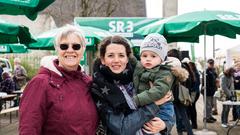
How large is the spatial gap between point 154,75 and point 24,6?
7.64 ft

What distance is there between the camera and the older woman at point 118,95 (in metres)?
2.70

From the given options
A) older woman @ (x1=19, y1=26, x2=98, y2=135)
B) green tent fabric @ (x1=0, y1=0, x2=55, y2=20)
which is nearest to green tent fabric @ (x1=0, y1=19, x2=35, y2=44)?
green tent fabric @ (x1=0, y1=0, x2=55, y2=20)

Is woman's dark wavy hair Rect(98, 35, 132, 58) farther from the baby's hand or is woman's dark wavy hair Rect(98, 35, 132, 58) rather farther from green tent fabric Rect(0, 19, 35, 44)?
green tent fabric Rect(0, 19, 35, 44)

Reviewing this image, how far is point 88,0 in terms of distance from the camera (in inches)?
885

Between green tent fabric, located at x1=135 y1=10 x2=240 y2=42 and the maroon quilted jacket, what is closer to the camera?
the maroon quilted jacket

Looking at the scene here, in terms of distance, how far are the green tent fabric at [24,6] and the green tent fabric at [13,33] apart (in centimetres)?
168

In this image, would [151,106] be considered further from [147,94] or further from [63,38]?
[63,38]

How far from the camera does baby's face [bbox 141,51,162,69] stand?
9.65 ft

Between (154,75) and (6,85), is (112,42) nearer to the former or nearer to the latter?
(154,75)

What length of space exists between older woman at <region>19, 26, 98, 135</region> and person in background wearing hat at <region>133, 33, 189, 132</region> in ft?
1.19

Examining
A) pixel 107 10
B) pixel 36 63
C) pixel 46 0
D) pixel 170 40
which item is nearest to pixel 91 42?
pixel 170 40

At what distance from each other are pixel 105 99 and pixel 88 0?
66.2ft

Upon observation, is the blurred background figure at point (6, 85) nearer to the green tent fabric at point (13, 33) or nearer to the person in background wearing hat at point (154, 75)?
the green tent fabric at point (13, 33)

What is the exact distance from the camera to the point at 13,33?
23.5 ft
